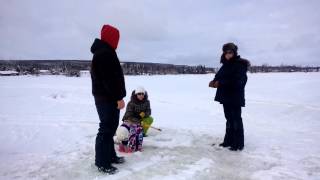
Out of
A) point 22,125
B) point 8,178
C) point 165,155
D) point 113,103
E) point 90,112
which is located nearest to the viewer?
point 8,178

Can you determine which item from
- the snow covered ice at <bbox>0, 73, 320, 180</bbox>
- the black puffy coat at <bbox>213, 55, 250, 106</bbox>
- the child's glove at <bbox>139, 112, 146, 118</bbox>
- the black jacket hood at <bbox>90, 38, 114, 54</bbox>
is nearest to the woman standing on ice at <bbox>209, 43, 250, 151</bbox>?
the black puffy coat at <bbox>213, 55, 250, 106</bbox>

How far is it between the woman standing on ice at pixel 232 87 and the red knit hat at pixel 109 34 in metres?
2.16

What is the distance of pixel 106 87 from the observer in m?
4.77

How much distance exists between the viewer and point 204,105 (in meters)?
14.2

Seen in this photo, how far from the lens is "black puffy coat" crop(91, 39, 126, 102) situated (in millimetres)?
4762

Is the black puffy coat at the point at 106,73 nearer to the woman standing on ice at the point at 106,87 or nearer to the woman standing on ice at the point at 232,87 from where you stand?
the woman standing on ice at the point at 106,87

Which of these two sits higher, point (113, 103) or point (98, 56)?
point (98, 56)

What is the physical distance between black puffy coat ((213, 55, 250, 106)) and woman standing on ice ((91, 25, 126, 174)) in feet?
7.04

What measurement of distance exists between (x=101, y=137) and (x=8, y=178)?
51.5 inches

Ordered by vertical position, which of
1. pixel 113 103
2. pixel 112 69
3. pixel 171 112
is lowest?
pixel 171 112

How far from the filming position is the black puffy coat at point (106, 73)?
4.76 m

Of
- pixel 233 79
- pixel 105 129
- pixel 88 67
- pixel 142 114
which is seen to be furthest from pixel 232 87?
pixel 88 67

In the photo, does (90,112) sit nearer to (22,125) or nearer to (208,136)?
(22,125)

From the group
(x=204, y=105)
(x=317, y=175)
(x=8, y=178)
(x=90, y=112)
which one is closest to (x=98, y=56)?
(x=8, y=178)
